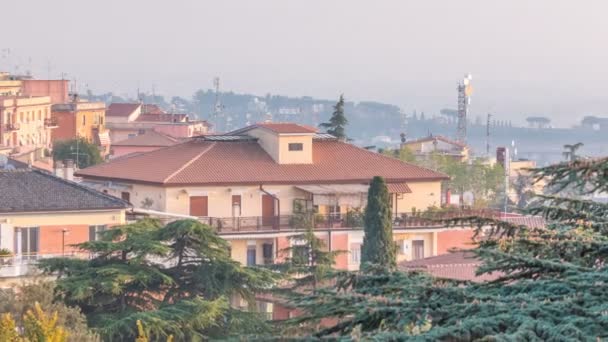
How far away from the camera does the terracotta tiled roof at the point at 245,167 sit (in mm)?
52938

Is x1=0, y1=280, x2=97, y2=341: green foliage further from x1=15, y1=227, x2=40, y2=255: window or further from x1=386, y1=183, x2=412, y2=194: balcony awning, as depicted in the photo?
x1=386, y1=183, x2=412, y2=194: balcony awning

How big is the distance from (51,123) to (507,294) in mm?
96749

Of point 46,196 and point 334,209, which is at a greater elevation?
point 46,196

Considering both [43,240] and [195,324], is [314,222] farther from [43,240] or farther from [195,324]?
[195,324]

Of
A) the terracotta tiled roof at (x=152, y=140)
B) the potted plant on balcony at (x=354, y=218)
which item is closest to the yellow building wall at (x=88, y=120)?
the terracotta tiled roof at (x=152, y=140)

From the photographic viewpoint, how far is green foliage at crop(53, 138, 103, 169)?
278 feet

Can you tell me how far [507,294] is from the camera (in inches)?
474

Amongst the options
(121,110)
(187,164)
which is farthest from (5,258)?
(121,110)

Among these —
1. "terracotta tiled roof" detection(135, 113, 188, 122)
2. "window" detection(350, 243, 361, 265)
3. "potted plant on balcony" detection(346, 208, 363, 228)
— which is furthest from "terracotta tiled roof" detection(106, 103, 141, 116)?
"window" detection(350, 243, 361, 265)

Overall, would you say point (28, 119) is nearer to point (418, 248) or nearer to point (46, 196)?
point (418, 248)

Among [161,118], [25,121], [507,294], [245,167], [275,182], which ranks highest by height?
[161,118]

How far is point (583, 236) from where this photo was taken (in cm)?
1324

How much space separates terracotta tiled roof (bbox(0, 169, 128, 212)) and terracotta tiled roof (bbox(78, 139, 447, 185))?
27.0 feet

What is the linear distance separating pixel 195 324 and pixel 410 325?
18.0 meters
